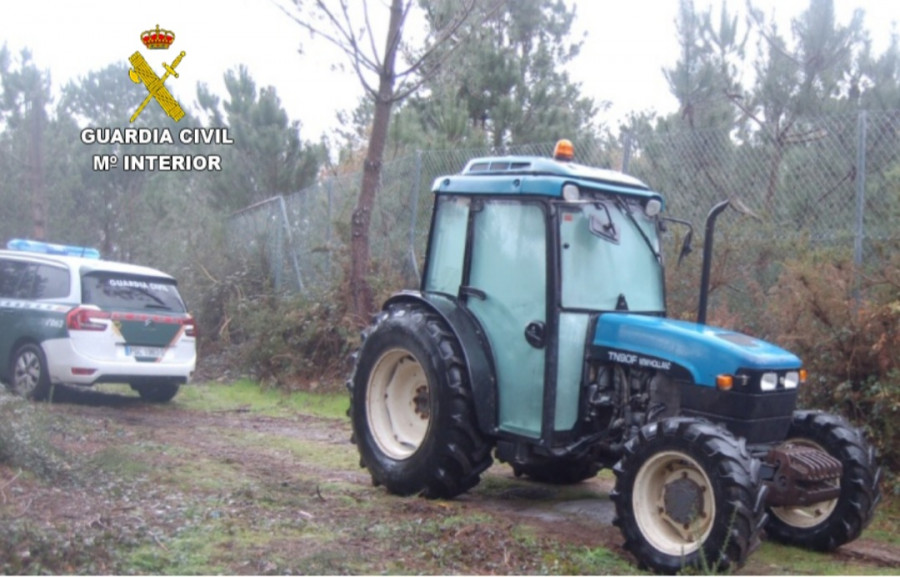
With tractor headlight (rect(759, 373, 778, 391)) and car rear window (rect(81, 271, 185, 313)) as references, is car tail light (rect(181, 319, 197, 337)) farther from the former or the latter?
tractor headlight (rect(759, 373, 778, 391))

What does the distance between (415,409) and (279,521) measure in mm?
1680

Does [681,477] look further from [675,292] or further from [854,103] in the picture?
[854,103]

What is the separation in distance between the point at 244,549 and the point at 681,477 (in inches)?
95.8

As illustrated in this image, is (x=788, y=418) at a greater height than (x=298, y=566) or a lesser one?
greater

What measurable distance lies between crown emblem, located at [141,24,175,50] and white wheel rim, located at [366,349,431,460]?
24.8 ft

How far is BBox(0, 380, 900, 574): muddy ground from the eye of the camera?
16.9 ft

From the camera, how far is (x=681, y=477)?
5.58 meters

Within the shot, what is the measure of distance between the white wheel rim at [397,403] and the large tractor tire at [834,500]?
2.57m

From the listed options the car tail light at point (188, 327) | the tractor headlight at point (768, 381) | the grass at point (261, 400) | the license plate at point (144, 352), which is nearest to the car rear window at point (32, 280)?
the license plate at point (144, 352)

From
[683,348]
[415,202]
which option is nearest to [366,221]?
[415,202]

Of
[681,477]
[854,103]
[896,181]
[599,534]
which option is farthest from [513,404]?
[854,103]

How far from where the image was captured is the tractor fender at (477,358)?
6773mm

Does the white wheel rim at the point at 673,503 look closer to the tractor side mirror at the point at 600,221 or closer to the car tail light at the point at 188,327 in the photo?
the tractor side mirror at the point at 600,221

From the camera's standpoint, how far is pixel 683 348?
6.00 metres
